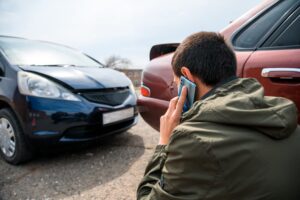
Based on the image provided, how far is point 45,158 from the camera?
10.9 feet

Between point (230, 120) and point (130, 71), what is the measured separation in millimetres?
14666

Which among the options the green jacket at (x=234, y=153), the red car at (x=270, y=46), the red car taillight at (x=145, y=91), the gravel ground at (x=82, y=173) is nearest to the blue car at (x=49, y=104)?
the gravel ground at (x=82, y=173)

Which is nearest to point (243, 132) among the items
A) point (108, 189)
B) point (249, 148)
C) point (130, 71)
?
point (249, 148)

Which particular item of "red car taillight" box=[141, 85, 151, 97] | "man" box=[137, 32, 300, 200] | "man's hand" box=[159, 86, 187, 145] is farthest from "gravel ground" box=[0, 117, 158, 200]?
"man" box=[137, 32, 300, 200]

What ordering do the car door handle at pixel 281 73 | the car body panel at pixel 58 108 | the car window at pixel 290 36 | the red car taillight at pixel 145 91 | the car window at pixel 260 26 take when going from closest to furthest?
the car door handle at pixel 281 73 < the car window at pixel 290 36 < the car window at pixel 260 26 < the red car taillight at pixel 145 91 < the car body panel at pixel 58 108

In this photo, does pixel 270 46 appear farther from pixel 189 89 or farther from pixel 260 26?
pixel 189 89

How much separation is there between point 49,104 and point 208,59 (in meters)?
2.13

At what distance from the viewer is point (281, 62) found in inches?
69.4

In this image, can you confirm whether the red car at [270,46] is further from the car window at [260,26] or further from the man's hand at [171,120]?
the man's hand at [171,120]

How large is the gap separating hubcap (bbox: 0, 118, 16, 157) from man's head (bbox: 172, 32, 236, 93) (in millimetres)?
2474

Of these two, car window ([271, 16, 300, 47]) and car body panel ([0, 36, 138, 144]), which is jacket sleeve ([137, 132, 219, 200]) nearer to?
car window ([271, 16, 300, 47])

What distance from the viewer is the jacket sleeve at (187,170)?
3.09 ft

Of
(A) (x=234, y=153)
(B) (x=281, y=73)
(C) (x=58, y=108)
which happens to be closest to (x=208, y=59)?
(A) (x=234, y=153)

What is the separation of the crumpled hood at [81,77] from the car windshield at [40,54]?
252mm
